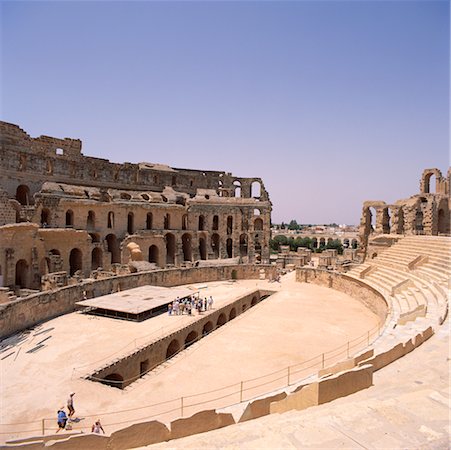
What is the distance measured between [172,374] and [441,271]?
43.8 ft

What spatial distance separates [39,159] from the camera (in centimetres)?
2934

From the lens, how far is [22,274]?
861 inches

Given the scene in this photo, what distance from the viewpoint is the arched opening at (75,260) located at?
84.7 ft

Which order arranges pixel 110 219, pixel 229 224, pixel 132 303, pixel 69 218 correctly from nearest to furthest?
pixel 132 303 < pixel 69 218 < pixel 110 219 < pixel 229 224

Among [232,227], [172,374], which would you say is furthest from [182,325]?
[232,227]

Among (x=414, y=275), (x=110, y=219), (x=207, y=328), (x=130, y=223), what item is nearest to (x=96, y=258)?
(x=110, y=219)

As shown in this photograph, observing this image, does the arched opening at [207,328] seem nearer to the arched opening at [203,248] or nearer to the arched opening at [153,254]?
the arched opening at [153,254]

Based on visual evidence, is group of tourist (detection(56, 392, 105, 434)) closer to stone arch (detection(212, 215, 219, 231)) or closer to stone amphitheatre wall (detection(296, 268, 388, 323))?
stone amphitheatre wall (detection(296, 268, 388, 323))

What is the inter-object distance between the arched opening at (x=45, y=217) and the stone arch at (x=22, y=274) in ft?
16.4

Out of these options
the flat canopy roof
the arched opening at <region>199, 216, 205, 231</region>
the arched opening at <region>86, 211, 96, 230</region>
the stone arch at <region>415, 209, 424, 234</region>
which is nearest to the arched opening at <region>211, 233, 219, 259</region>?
the arched opening at <region>199, 216, 205, 231</region>

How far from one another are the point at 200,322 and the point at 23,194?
20.8 meters

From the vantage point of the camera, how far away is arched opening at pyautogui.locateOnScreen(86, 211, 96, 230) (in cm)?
2934

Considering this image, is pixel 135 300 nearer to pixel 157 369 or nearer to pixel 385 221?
pixel 157 369

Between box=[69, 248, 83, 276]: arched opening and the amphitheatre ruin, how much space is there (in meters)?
0.16
